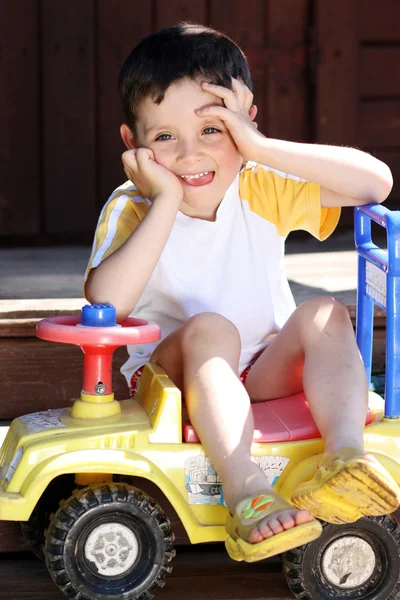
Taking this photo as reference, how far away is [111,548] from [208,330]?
0.46 metres

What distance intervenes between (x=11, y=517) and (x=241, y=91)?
1.01m

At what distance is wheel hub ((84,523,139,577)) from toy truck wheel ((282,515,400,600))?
0.31 metres

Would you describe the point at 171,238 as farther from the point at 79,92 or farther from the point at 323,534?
the point at 79,92

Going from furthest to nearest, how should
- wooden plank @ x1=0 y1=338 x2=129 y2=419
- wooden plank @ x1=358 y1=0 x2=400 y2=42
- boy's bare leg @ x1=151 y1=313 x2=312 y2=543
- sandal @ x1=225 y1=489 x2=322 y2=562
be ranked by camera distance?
wooden plank @ x1=358 y1=0 x2=400 y2=42 < wooden plank @ x1=0 y1=338 x2=129 y2=419 < boy's bare leg @ x1=151 y1=313 x2=312 y2=543 < sandal @ x1=225 y1=489 x2=322 y2=562


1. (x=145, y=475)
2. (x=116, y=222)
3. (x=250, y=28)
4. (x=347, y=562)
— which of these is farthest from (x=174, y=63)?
(x=250, y=28)

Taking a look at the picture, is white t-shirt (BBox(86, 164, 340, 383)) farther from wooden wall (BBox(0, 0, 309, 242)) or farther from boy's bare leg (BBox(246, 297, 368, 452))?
wooden wall (BBox(0, 0, 309, 242))

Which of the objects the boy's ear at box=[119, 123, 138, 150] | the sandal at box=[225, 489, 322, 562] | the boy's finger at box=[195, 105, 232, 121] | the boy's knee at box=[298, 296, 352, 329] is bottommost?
the sandal at box=[225, 489, 322, 562]

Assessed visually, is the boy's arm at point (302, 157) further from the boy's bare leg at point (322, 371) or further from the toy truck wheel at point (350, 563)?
the toy truck wheel at point (350, 563)

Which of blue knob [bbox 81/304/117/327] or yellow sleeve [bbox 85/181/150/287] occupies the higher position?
yellow sleeve [bbox 85/181/150/287]

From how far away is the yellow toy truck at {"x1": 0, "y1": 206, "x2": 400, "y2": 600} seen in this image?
2.07 m

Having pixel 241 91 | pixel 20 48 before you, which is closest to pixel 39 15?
pixel 20 48

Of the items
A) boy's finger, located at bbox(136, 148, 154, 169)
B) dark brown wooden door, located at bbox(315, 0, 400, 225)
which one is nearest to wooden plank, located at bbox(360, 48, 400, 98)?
dark brown wooden door, located at bbox(315, 0, 400, 225)

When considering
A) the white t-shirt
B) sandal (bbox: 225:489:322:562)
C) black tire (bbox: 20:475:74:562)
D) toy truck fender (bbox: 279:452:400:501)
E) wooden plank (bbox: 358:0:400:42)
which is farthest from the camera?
wooden plank (bbox: 358:0:400:42)

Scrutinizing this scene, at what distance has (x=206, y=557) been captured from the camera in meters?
2.54
